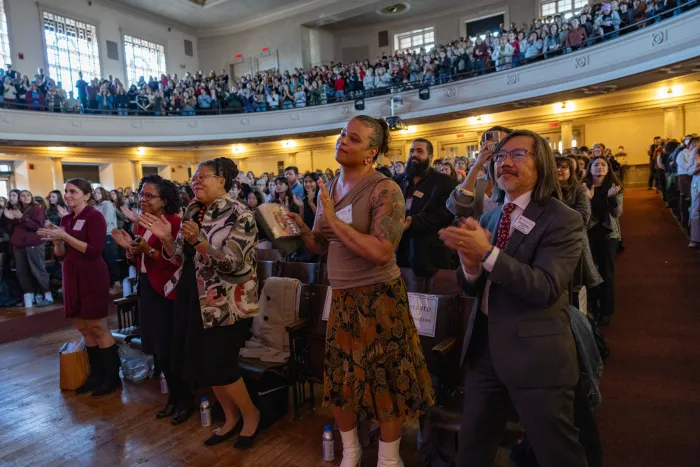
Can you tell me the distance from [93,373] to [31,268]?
11.9 ft

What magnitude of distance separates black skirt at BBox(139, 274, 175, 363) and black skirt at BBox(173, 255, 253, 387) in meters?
0.37

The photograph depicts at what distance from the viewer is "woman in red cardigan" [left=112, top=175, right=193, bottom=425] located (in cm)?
254

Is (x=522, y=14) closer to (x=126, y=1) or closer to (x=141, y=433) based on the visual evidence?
(x=126, y=1)

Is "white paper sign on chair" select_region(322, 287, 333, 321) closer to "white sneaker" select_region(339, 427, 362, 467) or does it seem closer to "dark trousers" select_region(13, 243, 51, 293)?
"white sneaker" select_region(339, 427, 362, 467)

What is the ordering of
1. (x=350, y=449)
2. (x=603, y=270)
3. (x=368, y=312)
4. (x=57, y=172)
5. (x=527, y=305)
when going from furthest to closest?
1. (x=57, y=172)
2. (x=603, y=270)
3. (x=350, y=449)
4. (x=368, y=312)
5. (x=527, y=305)

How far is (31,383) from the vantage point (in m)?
3.33

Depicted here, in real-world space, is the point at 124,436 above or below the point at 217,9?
below

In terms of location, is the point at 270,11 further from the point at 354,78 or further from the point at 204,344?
the point at 204,344

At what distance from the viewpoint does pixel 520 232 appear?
1.35m

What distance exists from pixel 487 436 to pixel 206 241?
4.48ft

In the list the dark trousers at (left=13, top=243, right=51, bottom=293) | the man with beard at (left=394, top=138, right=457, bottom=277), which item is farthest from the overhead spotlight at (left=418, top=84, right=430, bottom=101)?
the man with beard at (left=394, top=138, right=457, bottom=277)

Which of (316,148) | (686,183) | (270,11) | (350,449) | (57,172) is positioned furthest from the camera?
(270,11)

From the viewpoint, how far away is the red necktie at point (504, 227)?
56.4 inches

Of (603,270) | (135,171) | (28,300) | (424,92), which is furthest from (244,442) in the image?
(135,171)
